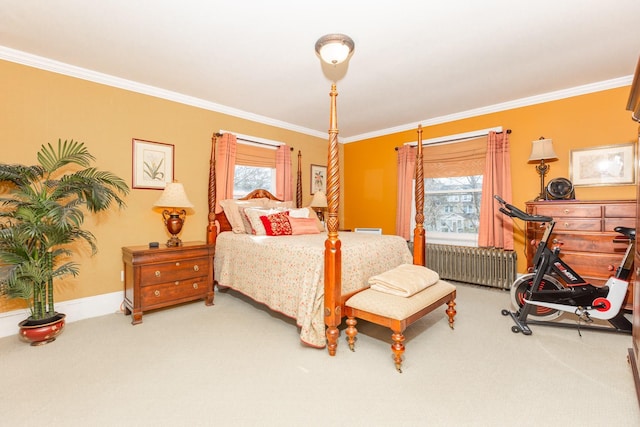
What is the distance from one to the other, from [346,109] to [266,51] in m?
1.77

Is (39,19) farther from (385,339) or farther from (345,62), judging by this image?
(385,339)

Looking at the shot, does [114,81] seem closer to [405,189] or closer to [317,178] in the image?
[317,178]

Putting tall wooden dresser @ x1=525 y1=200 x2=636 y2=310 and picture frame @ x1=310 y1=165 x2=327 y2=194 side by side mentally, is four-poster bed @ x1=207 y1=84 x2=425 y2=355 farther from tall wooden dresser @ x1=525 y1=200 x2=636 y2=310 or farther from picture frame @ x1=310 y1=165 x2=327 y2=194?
picture frame @ x1=310 y1=165 x2=327 y2=194

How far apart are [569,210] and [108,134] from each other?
5097mm

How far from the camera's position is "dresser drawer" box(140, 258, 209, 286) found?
292 cm

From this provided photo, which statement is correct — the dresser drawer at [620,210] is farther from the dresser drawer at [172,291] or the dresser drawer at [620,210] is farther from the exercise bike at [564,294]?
the dresser drawer at [172,291]

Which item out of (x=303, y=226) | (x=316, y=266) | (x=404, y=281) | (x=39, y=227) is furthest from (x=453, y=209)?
(x=39, y=227)

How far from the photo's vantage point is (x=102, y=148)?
3.12m

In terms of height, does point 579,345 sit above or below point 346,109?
below

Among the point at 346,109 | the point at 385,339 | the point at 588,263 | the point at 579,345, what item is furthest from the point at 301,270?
the point at 588,263

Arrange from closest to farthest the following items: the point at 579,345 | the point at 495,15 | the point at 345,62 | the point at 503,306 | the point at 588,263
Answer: the point at 495,15, the point at 579,345, the point at 345,62, the point at 588,263, the point at 503,306

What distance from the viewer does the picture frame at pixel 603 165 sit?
10.6 ft

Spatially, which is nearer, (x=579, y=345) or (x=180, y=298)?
(x=579, y=345)

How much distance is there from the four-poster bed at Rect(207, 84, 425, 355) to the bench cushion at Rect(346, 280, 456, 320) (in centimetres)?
16
